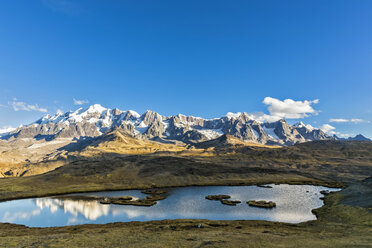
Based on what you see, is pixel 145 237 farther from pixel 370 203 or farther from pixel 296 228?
pixel 370 203

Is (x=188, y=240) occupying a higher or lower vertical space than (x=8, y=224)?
higher

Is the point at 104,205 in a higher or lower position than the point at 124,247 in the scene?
lower

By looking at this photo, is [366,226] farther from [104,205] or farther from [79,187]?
[79,187]

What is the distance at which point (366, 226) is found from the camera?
55.2 meters

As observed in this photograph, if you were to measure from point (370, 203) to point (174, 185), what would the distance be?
10934cm

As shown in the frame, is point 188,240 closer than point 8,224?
Yes

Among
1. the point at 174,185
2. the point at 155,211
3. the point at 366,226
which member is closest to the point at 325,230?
the point at 366,226

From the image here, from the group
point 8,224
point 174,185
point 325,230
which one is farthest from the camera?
point 174,185

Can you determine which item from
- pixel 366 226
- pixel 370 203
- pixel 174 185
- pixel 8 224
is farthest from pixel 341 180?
pixel 8 224

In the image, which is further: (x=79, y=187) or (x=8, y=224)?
(x=79, y=187)

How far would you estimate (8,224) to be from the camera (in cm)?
7250

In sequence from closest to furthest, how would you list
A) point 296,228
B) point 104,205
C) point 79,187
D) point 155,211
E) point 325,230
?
point 325,230, point 296,228, point 155,211, point 104,205, point 79,187

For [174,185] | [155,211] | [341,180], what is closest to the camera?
[155,211]

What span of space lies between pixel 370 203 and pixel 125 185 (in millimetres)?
129141
